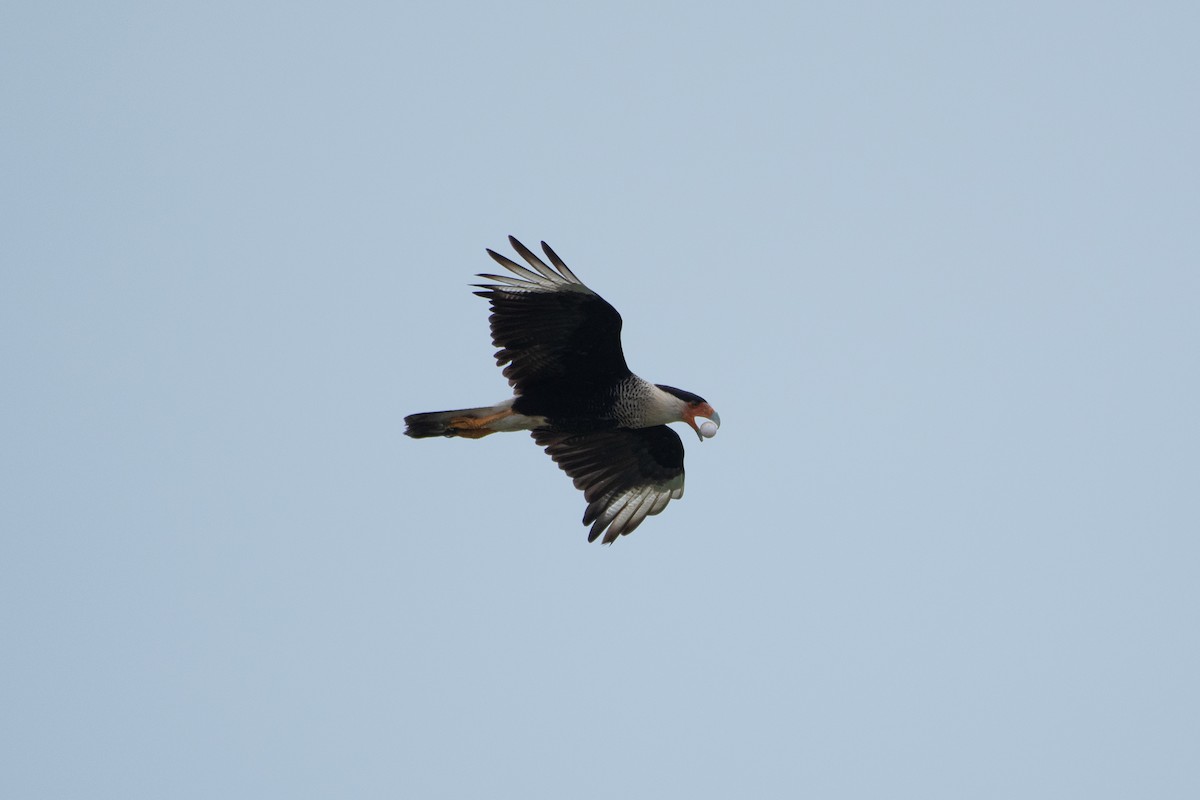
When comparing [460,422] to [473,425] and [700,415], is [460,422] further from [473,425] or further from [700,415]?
[700,415]

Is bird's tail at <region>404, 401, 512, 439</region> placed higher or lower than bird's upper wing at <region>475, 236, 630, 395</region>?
lower

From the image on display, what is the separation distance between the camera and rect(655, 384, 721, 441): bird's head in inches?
404

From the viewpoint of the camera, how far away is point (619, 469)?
421 inches

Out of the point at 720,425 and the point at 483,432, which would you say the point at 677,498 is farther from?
the point at 483,432

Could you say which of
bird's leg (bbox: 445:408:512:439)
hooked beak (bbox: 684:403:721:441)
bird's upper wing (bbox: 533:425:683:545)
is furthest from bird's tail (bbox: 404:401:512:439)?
hooked beak (bbox: 684:403:721:441)

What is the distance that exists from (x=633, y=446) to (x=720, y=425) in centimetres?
66

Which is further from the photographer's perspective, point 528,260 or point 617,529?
point 617,529

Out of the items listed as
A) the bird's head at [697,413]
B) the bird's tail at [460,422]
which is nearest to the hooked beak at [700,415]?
the bird's head at [697,413]

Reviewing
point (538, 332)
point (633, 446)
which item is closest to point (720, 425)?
point (633, 446)

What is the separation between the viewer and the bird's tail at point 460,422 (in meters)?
10.0

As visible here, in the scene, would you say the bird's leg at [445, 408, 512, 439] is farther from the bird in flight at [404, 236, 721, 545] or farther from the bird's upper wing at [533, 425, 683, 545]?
the bird's upper wing at [533, 425, 683, 545]

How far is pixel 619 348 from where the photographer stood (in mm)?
9836

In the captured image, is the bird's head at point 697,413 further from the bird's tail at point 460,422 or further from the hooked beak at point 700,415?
the bird's tail at point 460,422

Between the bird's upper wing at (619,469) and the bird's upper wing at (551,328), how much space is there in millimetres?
692
